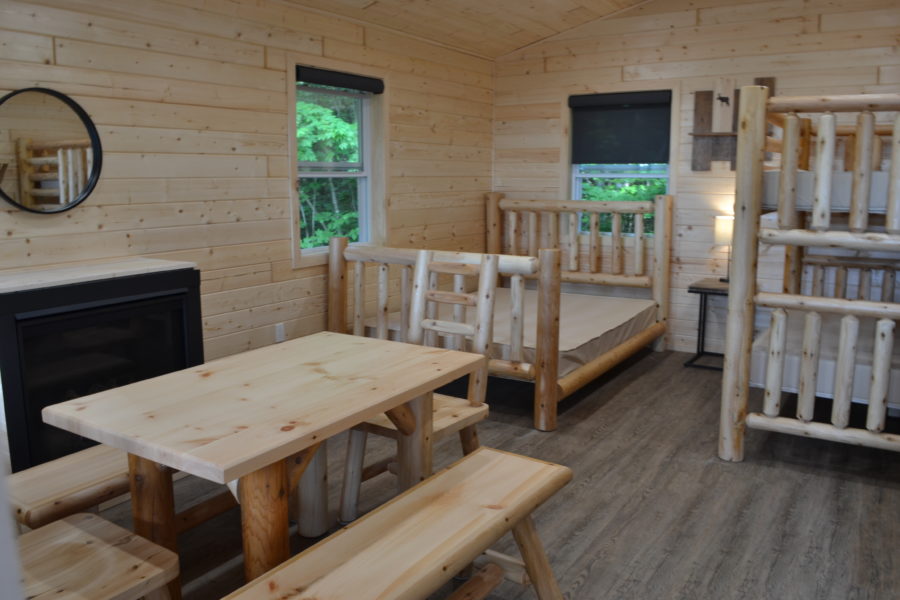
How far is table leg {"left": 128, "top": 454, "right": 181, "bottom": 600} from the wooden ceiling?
2.88 m

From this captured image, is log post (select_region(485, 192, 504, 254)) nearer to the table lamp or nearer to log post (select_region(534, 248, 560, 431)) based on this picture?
the table lamp

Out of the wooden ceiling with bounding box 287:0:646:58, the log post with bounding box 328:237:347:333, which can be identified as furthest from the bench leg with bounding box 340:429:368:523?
the wooden ceiling with bounding box 287:0:646:58

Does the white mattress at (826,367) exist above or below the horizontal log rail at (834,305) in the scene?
below

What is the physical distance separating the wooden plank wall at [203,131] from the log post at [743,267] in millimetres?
2330

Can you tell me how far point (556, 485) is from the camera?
2.25 metres

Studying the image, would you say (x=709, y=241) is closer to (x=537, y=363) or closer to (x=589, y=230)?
(x=589, y=230)

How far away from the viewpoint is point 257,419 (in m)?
1.94

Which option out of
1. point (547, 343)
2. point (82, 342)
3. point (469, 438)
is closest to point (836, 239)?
point (547, 343)

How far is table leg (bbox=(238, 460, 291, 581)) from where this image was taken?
1.90 metres

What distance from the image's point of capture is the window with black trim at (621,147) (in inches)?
223

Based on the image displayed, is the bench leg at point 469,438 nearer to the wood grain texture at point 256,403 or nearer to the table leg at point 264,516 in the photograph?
the wood grain texture at point 256,403

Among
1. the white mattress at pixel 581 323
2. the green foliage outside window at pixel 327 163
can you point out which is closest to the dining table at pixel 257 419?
the white mattress at pixel 581 323

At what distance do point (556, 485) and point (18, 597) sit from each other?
193 centimetres

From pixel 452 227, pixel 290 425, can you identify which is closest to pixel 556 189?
pixel 452 227
